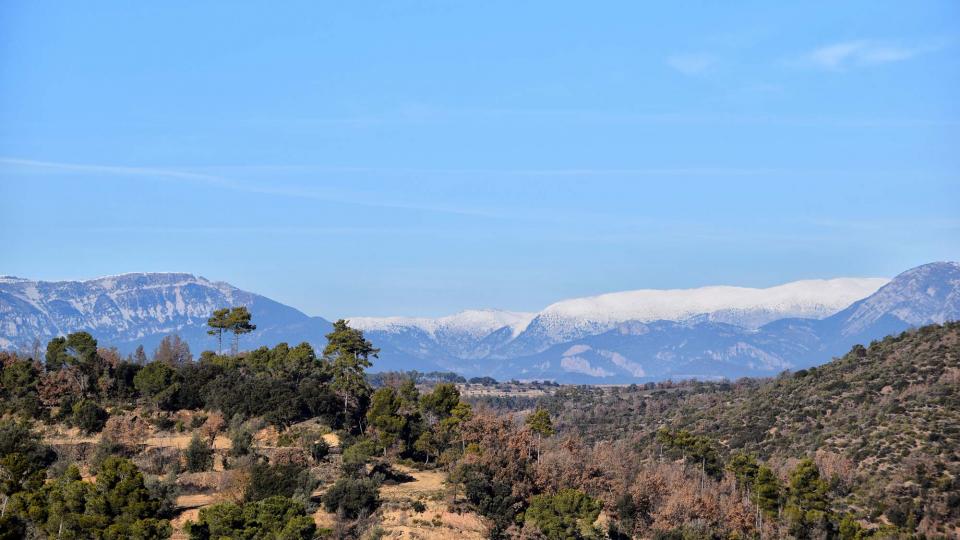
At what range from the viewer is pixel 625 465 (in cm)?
8362

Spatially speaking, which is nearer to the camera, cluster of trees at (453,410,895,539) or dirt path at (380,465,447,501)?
cluster of trees at (453,410,895,539)

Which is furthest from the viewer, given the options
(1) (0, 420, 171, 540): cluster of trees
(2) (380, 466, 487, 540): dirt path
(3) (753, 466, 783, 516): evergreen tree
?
(3) (753, 466, 783, 516): evergreen tree

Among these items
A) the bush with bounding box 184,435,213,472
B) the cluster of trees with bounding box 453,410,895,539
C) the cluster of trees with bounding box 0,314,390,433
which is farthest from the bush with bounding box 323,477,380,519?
the cluster of trees with bounding box 0,314,390,433

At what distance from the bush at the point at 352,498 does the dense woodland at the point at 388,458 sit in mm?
121

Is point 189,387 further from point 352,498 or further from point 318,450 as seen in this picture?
point 352,498

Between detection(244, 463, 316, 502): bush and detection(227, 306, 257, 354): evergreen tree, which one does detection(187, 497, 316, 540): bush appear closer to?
detection(244, 463, 316, 502): bush

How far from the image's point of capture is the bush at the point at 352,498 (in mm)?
59750

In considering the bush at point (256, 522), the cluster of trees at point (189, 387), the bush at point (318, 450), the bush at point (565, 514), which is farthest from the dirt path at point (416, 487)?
the bush at point (256, 522)

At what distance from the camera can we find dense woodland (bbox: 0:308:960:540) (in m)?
53.3

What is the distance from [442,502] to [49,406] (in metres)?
30.7

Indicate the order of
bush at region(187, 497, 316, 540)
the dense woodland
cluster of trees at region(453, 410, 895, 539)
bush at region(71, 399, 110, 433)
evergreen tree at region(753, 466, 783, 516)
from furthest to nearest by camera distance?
evergreen tree at region(753, 466, 783, 516)
bush at region(71, 399, 110, 433)
cluster of trees at region(453, 410, 895, 539)
the dense woodland
bush at region(187, 497, 316, 540)

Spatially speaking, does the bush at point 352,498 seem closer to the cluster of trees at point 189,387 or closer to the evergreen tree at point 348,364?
the cluster of trees at point 189,387

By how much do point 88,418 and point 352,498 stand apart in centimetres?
2247

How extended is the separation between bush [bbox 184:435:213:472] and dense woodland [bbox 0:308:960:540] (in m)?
0.13
